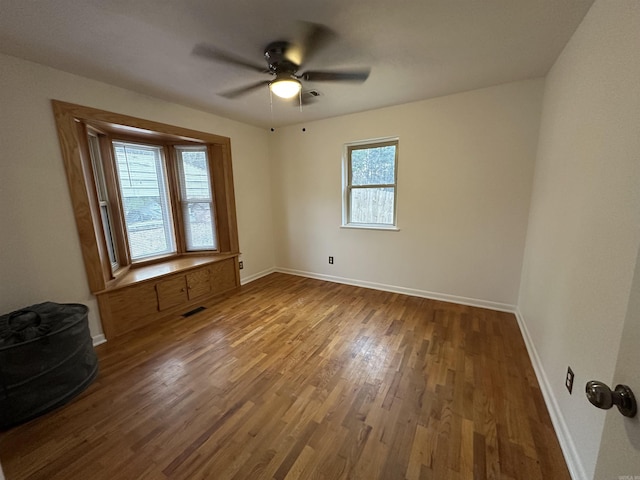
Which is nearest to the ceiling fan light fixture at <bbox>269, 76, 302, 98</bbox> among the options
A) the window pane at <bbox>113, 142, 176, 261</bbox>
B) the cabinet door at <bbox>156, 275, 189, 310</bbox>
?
the window pane at <bbox>113, 142, 176, 261</bbox>

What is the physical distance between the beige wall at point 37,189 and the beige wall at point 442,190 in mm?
2388

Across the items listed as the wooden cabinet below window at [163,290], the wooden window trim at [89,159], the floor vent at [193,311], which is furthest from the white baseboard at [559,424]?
the wooden window trim at [89,159]

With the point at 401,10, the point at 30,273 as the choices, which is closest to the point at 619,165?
the point at 401,10

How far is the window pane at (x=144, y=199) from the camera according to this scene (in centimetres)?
307

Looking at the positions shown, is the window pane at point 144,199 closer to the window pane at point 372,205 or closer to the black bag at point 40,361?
the black bag at point 40,361

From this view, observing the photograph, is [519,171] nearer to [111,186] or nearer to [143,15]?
[143,15]

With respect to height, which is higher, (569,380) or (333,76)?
(333,76)

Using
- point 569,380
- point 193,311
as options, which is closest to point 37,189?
point 193,311

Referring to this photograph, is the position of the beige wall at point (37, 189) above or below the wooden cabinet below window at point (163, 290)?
above

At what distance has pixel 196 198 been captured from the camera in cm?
366

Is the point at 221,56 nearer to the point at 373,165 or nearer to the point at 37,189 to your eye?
the point at 37,189

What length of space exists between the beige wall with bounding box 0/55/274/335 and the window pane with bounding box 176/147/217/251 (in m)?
0.98

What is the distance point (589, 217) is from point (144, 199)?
13.7 ft

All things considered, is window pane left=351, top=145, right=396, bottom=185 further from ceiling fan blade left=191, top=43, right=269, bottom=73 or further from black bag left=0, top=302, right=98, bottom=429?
black bag left=0, top=302, right=98, bottom=429
